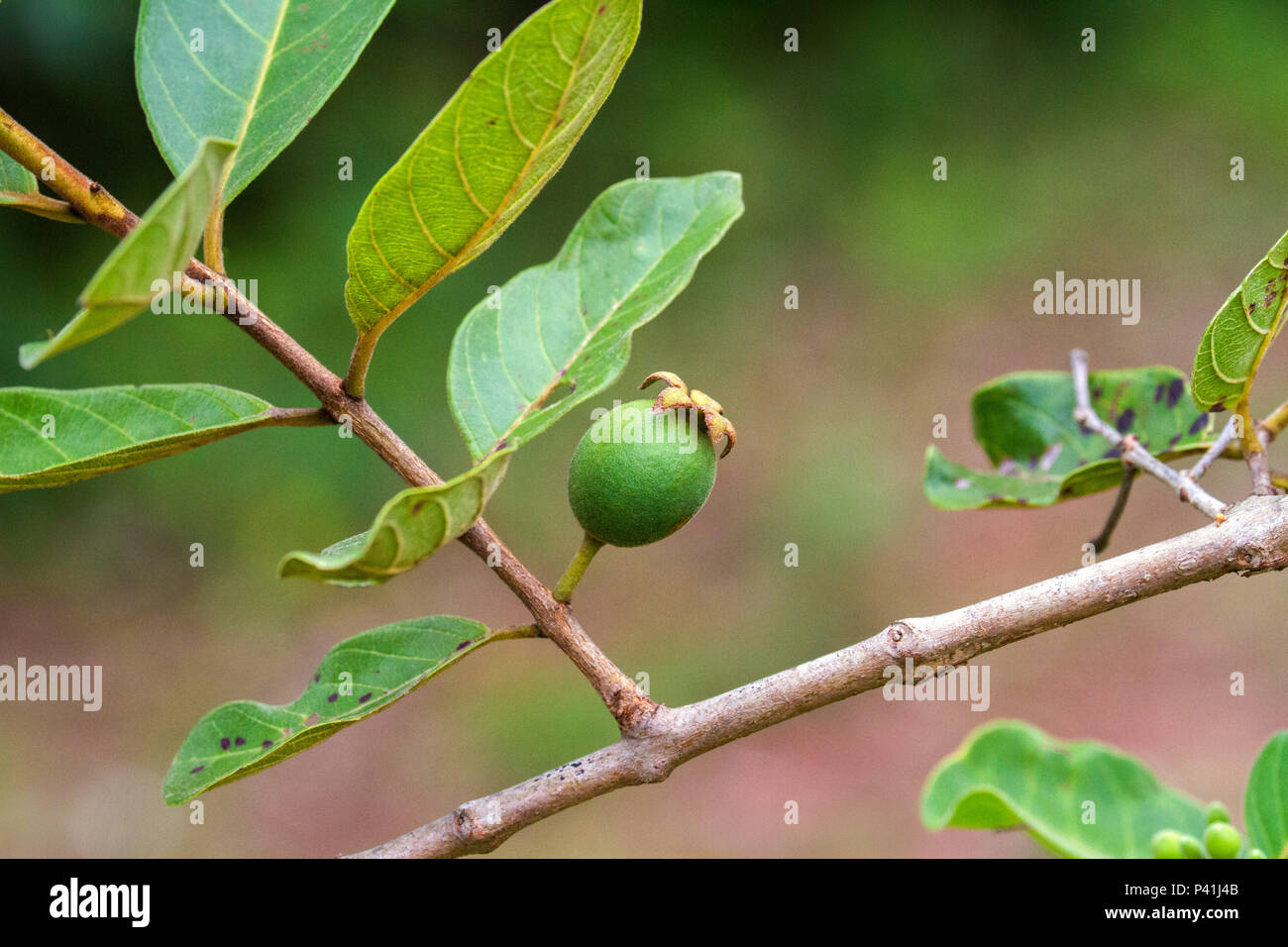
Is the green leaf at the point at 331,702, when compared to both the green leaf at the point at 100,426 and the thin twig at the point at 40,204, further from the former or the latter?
the thin twig at the point at 40,204

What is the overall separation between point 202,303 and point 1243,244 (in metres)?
5.54

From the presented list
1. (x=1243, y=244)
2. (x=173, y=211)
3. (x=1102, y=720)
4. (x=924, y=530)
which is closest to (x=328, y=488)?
(x=924, y=530)

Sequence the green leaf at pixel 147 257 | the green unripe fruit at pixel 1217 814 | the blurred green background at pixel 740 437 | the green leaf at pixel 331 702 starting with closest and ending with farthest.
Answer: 1. the green leaf at pixel 147 257
2. the green leaf at pixel 331 702
3. the green unripe fruit at pixel 1217 814
4. the blurred green background at pixel 740 437

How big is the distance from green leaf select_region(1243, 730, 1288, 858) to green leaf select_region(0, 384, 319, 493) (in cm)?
103

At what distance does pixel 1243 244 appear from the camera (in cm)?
516

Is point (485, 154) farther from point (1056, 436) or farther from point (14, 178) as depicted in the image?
point (1056, 436)

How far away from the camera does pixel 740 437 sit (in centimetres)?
440

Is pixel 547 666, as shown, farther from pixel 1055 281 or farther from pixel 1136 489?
pixel 1055 281

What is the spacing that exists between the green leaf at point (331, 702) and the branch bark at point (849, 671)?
0.10m

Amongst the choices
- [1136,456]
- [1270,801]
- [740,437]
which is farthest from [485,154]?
→ [740,437]

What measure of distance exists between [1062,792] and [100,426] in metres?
1.18

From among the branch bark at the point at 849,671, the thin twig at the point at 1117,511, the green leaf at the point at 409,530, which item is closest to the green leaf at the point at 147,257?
the green leaf at the point at 409,530

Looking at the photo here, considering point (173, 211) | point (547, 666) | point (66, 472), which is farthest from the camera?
point (547, 666)

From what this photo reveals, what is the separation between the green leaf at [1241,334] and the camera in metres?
0.87
